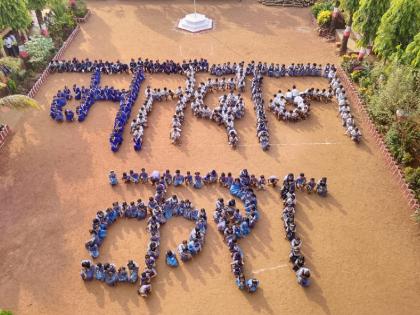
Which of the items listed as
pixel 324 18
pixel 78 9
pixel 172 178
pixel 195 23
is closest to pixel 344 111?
pixel 172 178

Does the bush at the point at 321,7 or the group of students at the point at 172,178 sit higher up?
the bush at the point at 321,7

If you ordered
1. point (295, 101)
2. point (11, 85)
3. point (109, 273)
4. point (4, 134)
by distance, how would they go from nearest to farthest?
point (109, 273) < point (4, 134) < point (295, 101) < point (11, 85)

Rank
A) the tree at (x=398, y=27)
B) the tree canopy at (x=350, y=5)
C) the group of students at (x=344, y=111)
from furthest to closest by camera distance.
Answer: the tree canopy at (x=350, y=5) < the group of students at (x=344, y=111) < the tree at (x=398, y=27)

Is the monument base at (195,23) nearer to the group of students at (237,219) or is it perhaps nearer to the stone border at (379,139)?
the stone border at (379,139)

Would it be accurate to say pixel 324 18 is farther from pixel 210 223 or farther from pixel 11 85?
pixel 11 85

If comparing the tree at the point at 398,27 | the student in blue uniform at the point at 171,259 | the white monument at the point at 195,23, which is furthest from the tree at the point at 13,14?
the tree at the point at 398,27

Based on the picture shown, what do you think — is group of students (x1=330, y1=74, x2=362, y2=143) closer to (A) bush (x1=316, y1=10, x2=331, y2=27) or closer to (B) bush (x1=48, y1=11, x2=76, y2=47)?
(A) bush (x1=316, y1=10, x2=331, y2=27)

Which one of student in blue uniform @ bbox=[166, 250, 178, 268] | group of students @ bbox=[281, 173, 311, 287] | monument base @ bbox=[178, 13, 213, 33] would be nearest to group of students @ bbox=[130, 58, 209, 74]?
monument base @ bbox=[178, 13, 213, 33]

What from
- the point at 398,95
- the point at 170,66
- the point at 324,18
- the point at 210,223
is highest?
the point at 398,95
